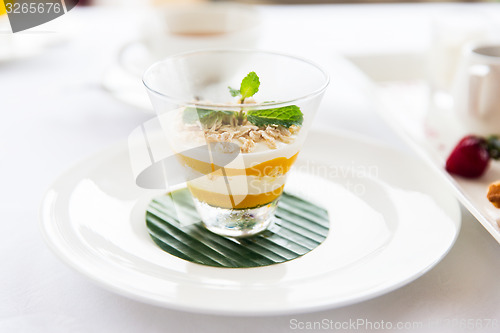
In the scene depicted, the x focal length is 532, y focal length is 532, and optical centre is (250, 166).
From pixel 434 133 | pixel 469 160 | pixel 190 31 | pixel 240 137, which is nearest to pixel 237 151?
pixel 240 137

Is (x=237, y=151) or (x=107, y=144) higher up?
(x=237, y=151)

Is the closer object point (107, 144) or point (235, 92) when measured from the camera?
point (235, 92)

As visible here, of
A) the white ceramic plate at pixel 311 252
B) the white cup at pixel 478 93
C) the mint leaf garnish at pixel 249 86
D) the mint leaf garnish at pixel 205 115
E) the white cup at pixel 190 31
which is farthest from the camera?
the white cup at pixel 190 31

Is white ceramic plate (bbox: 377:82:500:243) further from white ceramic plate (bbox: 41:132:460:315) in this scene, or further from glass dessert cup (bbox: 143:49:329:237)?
glass dessert cup (bbox: 143:49:329:237)

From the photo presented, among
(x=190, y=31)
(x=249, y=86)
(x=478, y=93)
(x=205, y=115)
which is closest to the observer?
(x=205, y=115)

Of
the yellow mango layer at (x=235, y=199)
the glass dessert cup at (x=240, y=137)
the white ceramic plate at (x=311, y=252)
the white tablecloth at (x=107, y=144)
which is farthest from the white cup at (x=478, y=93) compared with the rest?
the yellow mango layer at (x=235, y=199)

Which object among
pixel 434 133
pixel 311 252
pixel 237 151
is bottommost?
pixel 434 133

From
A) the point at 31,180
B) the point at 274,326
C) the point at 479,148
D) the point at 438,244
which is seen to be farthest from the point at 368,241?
the point at 31,180

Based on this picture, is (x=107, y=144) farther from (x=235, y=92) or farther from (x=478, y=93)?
(x=478, y=93)

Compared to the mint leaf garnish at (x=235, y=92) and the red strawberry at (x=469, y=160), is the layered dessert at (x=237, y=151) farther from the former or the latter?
the red strawberry at (x=469, y=160)
